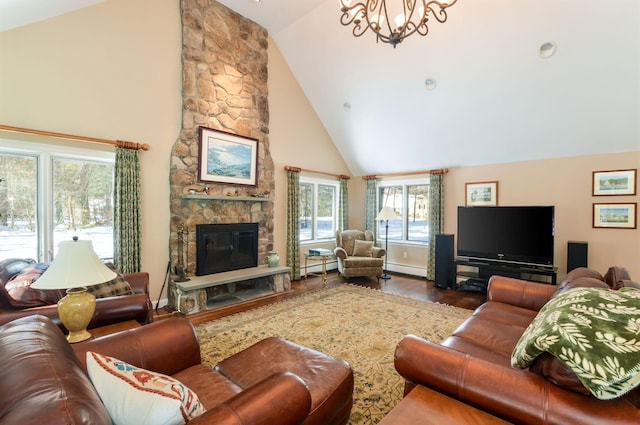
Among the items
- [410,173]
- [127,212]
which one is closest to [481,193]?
[410,173]

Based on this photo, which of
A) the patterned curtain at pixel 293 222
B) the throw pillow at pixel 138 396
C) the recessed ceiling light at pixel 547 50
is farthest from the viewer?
the patterned curtain at pixel 293 222

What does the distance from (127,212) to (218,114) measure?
1943 mm

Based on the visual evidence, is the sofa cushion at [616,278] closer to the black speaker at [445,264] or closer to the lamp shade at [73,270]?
the black speaker at [445,264]

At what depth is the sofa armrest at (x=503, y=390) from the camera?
3.53ft

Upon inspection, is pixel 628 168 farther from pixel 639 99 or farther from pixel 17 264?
pixel 17 264

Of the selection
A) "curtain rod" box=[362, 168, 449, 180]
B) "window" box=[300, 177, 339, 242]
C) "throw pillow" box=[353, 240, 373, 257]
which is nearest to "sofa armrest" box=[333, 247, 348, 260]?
"throw pillow" box=[353, 240, 373, 257]

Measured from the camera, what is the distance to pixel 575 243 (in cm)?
428

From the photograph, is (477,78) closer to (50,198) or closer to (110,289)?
(110,289)

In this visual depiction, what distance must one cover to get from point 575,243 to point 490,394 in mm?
4225

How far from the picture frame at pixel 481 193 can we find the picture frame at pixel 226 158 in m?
3.85

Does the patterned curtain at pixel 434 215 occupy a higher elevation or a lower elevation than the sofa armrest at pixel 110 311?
higher

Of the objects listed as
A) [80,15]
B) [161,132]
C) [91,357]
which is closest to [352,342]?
[91,357]

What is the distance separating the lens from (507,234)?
4812 mm

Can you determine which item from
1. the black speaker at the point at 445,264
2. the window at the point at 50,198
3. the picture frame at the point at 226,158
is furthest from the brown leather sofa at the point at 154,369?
the black speaker at the point at 445,264
